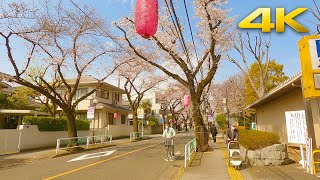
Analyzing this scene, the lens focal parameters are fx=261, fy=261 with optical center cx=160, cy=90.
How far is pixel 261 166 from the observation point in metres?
11.0

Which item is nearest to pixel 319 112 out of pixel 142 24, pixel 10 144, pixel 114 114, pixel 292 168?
pixel 292 168

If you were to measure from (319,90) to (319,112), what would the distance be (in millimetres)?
3882

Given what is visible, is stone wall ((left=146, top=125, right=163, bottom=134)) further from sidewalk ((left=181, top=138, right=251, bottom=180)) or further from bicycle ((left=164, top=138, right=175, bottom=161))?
sidewalk ((left=181, top=138, right=251, bottom=180))

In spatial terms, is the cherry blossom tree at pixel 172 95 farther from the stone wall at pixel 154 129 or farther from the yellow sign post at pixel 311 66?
the yellow sign post at pixel 311 66

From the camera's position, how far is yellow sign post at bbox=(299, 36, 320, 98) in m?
8.95

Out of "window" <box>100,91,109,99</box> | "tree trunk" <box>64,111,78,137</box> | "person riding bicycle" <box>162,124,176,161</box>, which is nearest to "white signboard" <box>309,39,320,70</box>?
"person riding bicycle" <box>162,124,176,161</box>

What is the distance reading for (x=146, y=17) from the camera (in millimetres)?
6219

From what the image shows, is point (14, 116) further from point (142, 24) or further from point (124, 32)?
point (142, 24)

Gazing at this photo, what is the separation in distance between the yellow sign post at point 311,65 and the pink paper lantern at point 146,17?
6049 millimetres

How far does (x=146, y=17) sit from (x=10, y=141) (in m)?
16.8

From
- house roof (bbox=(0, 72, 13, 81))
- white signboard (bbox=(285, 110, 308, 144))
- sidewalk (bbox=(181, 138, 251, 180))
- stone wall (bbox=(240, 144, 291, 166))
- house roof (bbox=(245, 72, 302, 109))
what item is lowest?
sidewalk (bbox=(181, 138, 251, 180))

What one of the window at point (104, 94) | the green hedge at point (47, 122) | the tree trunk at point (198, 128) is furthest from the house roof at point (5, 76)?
the window at point (104, 94)

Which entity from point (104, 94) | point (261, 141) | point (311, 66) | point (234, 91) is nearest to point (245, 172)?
point (261, 141)

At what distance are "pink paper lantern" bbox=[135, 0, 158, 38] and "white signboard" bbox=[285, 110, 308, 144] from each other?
8218 millimetres
